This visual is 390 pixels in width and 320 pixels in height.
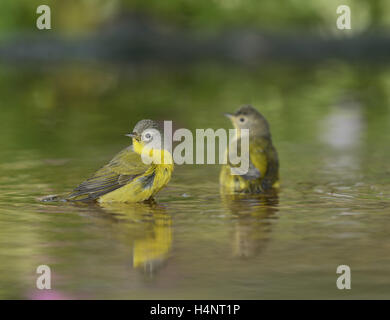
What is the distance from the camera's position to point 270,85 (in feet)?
64.1

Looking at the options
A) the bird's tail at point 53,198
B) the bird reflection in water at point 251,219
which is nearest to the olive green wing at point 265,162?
the bird reflection in water at point 251,219

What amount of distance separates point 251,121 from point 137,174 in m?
2.08

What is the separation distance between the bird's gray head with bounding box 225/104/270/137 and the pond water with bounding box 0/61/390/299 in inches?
20.5

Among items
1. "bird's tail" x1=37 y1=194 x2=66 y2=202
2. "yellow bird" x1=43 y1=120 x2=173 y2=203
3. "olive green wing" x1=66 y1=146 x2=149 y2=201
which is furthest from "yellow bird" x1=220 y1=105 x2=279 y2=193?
"bird's tail" x1=37 y1=194 x2=66 y2=202

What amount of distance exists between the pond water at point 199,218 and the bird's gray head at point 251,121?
1.71 feet

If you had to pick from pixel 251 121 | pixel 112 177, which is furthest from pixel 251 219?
pixel 251 121

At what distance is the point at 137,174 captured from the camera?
782cm

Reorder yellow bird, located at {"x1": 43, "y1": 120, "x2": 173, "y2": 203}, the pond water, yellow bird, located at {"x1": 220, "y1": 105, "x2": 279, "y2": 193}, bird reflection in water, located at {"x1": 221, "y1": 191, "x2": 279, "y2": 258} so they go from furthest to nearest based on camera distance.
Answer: yellow bird, located at {"x1": 220, "y1": 105, "x2": 279, "y2": 193}, yellow bird, located at {"x1": 43, "y1": 120, "x2": 173, "y2": 203}, bird reflection in water, located at {"x1": 221, "y1": 191, "x2": 279, "y2": 258}, the pond water

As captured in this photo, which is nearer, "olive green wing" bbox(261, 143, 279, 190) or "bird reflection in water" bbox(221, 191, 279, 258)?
"bird reflection in water" bbox(221, 191, 279, 258)

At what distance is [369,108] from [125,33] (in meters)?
10.8

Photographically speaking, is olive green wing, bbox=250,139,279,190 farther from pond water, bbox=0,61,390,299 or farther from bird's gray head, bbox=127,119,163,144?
bird's gray head, bbox=127,119,163,144

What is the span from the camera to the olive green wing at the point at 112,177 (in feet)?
25.8

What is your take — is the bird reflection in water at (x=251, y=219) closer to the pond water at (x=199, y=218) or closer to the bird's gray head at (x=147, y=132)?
the pond water at (x=199, y=218)

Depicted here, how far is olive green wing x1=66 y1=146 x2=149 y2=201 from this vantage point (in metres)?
7.86
